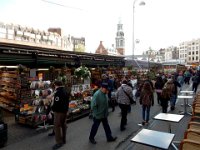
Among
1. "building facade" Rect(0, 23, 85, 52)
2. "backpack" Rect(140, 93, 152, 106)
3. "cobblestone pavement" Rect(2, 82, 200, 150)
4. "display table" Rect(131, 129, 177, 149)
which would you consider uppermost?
"building facade" Rect(0, 23, 85, 52)

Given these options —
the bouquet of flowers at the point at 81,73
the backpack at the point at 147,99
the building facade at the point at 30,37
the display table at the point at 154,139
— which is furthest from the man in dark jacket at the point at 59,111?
the building facade at the point at 30,37

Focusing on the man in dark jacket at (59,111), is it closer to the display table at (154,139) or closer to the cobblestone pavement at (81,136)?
the cobblestone pavement at (81,136)

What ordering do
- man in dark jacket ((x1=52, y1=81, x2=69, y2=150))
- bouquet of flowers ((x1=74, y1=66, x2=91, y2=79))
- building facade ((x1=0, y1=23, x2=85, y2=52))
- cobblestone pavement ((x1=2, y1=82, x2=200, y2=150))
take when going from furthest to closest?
1. building facade ((x1=0, y1=23, x2=85, y2=52))
2. bouquet of flowers ((x1=74, y1=66, x2=91, y2=79))
3. cobblestone pavement ((x1=2, y1=82, x2=200, y2=150))
4. man in dark jacket ((x1=52, y1=81, x2=69, y2=150))

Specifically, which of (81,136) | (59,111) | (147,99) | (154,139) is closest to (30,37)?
(147,99)

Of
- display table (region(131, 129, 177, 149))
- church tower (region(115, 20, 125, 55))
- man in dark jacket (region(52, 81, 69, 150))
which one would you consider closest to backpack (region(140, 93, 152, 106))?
man in dark jacket (region(52, 81, 69, 150))

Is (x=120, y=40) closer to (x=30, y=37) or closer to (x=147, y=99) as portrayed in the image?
(x=30, y=37)

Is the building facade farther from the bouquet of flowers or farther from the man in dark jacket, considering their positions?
the man in dark jacket

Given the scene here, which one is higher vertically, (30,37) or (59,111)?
(30,37)

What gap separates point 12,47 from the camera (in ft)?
32.0

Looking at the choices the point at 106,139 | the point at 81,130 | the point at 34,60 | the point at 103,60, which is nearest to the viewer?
the point at 106,139

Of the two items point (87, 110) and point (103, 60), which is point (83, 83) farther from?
point (103, 60)

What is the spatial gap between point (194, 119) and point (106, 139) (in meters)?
2.58

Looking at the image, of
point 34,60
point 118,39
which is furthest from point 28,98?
point 118,39

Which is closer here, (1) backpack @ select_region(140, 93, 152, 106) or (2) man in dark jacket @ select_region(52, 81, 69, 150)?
(2) man in dark jacket @ select_region(52, 81, 69, 150)
